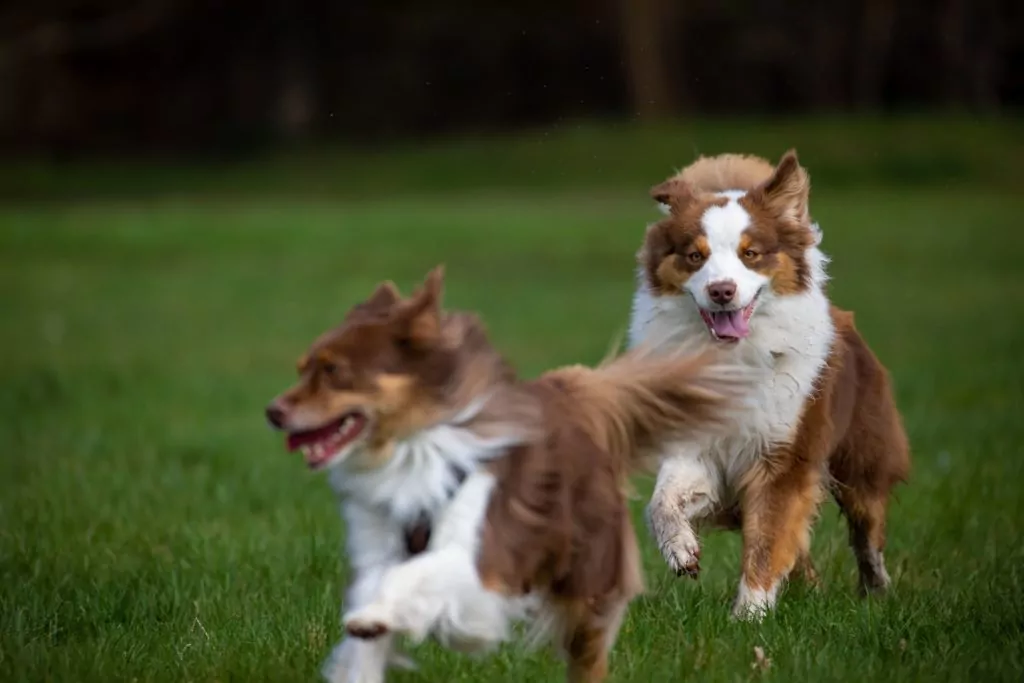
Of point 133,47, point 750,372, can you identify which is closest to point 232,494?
point 750,372

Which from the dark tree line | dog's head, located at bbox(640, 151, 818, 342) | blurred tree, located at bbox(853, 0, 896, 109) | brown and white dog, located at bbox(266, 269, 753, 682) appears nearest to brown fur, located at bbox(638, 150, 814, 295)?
dog's head, located at bbox(640, 151, 818, 342)

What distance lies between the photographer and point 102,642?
5.43 m

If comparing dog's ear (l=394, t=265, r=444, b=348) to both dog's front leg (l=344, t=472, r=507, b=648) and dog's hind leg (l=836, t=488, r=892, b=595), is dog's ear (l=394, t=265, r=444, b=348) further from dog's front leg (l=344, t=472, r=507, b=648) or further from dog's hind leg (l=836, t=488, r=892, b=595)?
dog's hind leg (l=836, t=488, r=892, b=595)

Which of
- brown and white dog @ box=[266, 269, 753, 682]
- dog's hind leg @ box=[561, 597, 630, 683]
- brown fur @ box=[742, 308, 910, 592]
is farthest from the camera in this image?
brown fur @ box=[742, 308, 910, 592]

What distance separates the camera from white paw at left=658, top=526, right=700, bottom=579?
19.6 feet

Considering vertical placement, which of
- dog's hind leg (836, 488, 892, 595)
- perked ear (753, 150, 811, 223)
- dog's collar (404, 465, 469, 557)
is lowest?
dog's hind leg (836, 488, 892, 595)

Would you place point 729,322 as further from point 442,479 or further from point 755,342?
point 442,479

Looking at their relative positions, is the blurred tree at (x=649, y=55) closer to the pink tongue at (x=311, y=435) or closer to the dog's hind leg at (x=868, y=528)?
the dog's hind leg at (x=868, y=528)

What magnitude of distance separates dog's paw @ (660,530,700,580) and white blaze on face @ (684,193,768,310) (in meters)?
0.81

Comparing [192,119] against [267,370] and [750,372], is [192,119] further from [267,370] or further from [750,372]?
[750,372]

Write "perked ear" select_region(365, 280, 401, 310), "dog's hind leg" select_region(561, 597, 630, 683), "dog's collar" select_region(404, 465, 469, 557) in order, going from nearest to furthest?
1. "dog's collar" select_region(404, 465, 469, 557)
2. "perked ear" select_region(365, 280, 401, 310)
3. "dog's hind leg" select_region(561, 597, 630, 683)

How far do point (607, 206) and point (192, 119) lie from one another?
18.2m

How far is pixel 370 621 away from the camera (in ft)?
13.4

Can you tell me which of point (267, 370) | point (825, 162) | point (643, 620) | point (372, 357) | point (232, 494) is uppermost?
point (372, 357)
